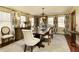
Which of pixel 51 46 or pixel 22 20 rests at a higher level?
pixel 22 20

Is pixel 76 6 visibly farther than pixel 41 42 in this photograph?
No

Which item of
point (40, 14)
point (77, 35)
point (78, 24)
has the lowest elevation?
point (77, 35)

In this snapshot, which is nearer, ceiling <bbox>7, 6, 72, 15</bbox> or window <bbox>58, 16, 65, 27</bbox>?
ceiling <bbox>7, 6, 72, 15</bbox>

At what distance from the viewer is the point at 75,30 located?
2773 millimetres

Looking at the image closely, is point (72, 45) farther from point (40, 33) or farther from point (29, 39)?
point (29, 39)

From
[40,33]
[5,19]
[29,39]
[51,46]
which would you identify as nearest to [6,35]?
[5,19]

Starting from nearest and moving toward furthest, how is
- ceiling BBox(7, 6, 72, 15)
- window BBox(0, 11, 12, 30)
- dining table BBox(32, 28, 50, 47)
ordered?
ceiling BBox(7, 6, 72, 15) < window BBox(0, 11, 12, 30) < dining table BBox(32, 28, 50, 47)

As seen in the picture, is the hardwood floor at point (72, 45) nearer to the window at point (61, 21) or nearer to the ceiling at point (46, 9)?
the window at point (61, 21)

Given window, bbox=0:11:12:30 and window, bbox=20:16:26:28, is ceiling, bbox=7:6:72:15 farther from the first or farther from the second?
window, bbox=0:11:12:30

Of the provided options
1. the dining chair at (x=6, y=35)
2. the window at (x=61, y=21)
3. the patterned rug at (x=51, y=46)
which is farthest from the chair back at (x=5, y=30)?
the window at (x=61, y=21)

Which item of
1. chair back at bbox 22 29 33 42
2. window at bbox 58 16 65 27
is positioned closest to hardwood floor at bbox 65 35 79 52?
window at bbox 58 16 65 27
